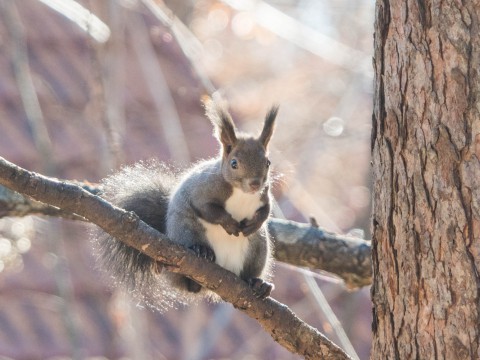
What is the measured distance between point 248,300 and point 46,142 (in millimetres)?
985

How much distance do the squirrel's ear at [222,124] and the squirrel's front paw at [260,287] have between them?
504mm

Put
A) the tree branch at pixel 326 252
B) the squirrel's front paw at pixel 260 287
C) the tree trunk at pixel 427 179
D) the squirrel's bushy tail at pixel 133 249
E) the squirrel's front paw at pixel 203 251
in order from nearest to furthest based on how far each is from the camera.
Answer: the tree trunk at pixel 427 179 < the squirrel's front paw at pixel 260 287 < the squirrel's front paw at pixel 203 251 < the squirrel's bushy tail at pixel 133 249 < the tree branch at pixel 326 252

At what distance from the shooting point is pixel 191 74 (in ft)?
16.3

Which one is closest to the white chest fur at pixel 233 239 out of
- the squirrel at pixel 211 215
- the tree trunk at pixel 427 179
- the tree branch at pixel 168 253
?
the squirrel at pixel 211 215

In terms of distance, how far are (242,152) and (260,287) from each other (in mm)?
502

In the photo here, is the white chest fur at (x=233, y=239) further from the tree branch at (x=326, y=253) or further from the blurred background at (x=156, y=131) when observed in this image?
the tree branch at (x=326, y=253)

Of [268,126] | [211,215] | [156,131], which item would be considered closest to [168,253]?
[211,215]

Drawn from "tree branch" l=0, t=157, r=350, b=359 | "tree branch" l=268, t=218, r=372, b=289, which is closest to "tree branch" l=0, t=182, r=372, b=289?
"tree branch" l=268, t=218, r=372, b=289

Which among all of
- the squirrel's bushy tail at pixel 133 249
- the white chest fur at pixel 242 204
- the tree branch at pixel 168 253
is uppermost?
the white chest fur at pixel 242 204

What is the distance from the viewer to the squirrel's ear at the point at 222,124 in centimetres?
273

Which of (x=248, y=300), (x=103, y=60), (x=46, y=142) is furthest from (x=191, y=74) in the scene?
(x=248, y=300)

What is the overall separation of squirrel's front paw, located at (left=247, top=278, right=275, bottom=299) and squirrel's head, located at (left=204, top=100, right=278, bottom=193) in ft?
0.97

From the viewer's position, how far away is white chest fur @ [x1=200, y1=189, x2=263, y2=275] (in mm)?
2764

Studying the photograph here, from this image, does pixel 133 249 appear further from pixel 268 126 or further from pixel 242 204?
pixel 268 126
